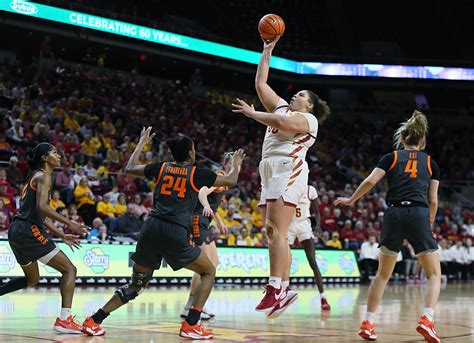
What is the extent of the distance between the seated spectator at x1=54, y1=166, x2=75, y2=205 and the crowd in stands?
3 cm

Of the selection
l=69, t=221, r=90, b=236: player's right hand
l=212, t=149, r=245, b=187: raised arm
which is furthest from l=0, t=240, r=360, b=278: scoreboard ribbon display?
l=212, t=149, r=245, b=187: raised arm

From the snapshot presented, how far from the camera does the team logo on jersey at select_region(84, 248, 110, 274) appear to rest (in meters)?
15.0

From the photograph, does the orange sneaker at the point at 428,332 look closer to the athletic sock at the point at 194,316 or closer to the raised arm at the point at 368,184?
the raised arm at the point at 368,184

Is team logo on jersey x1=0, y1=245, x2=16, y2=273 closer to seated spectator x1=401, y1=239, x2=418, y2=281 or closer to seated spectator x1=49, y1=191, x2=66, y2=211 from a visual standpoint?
seated spectator x1=49, y1=191, x2=66, y2=211

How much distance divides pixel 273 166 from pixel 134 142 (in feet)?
53.2

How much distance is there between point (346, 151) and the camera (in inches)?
1331

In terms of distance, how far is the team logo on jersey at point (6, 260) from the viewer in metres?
13.6

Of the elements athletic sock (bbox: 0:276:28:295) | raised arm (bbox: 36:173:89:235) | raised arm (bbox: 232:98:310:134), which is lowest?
athletic sock (bbox: 0:276:28:295)

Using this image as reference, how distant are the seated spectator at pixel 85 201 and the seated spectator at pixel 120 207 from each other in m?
0.57

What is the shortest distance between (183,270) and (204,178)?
10089mm

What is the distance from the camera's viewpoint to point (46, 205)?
7195 mm

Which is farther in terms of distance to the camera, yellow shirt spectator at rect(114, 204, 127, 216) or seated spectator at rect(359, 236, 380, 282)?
seated spectator at rect(359, 236, 380, 282)

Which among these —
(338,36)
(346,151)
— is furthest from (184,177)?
(338,36)

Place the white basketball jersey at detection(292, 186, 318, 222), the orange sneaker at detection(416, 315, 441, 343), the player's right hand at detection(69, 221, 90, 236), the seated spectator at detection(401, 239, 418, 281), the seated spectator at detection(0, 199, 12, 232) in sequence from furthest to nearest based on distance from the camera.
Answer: the seated spectator at detection(401, 239, 418, 281)
the seated spectator at detection(0, 199, 12, 232)
the white basketball jersey at detection(292, 186, 318, 222)
the player's right hand at detection(69, 221, 90, 236)
the orange sneaker at detection(416, 315, 441, 343)
